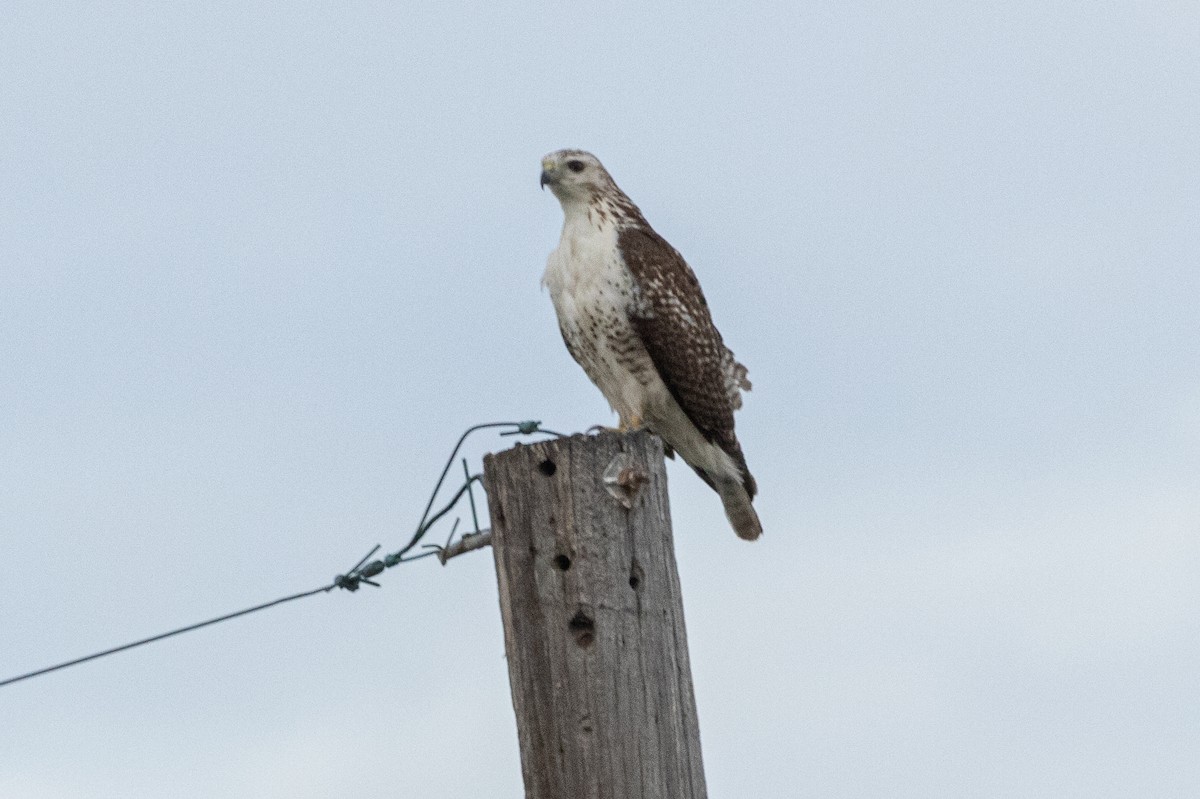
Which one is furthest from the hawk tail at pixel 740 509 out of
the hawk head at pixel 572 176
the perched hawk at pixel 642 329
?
the hawk head at pixel 572 176

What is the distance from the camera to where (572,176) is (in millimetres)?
7152

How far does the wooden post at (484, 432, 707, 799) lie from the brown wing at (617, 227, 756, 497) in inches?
113

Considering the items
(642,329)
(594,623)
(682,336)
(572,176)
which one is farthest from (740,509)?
(594,623)

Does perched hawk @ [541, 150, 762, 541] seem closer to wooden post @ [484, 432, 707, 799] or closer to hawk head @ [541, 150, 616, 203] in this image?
hawk head @ [541, 150, 616, 203]

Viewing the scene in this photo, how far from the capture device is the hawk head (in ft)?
23.5

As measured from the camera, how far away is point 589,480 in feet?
12.9

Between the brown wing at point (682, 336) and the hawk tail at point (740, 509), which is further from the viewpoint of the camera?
Answer: the hawk tail at point (740, 509)

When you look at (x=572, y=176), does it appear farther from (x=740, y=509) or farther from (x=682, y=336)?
(x=740, y=509)

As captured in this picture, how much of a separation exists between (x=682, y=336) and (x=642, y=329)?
0.19m

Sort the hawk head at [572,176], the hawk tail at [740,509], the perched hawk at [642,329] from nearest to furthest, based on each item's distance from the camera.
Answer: the perched hawk at [642,329] < the hawk head at [572,176] < the hawk tail at [740,509]

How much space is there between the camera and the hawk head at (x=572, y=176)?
715 cm

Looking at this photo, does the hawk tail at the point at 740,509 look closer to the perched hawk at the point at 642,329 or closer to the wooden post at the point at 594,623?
the perched hawk at the point at 642,329

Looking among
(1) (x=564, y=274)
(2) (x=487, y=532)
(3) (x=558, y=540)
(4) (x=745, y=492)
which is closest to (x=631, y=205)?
(1) (x=564, y=274)

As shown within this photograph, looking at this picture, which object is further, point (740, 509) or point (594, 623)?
point (740, 509)
